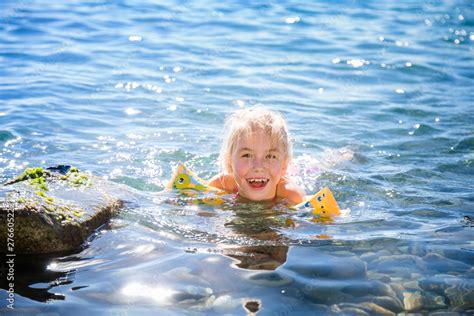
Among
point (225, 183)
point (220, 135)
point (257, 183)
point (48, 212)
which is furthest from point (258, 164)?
point (220, 135)

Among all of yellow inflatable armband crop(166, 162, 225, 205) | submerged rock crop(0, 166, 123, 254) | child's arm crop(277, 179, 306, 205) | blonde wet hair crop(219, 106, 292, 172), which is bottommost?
child's arm crop(277, 179, 306, 205)

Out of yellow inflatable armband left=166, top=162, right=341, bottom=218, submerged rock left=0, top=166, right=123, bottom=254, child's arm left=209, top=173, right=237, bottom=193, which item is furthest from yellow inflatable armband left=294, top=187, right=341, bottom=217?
submerged rock left=0, top=166, right=123, bottom=254

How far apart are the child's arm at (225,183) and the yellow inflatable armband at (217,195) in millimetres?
84

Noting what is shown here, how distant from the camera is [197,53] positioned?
1148 centimetres

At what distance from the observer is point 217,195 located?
5.68 metres

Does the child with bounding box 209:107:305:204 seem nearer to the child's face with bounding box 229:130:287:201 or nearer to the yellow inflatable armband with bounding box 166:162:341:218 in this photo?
the child's face with bounding box 229:130:287:201

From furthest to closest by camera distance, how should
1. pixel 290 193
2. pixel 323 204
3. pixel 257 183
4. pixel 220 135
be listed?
1. pixel 220 135
2. pixel 290 193
3. pixel 257 183
4. pixel 323 204

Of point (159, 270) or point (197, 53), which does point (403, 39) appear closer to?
point (197, 53)

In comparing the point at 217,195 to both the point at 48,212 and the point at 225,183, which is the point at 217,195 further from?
the point at 48,212

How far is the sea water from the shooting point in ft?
12.2

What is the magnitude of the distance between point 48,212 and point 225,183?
81.4 inches

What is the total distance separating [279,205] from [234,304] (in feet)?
6.70

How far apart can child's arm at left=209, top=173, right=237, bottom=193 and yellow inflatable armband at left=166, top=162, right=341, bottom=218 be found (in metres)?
0.08

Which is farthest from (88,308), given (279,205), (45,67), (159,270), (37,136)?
(45,67)
